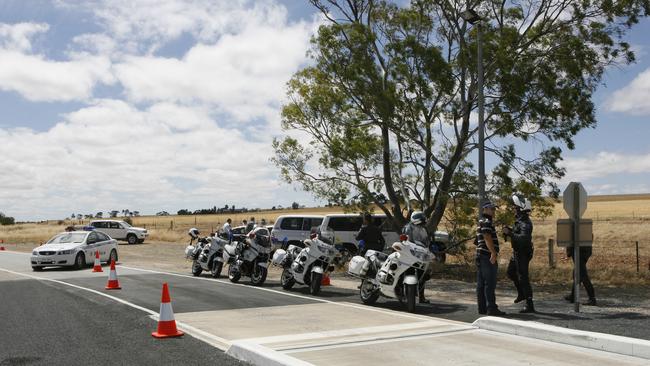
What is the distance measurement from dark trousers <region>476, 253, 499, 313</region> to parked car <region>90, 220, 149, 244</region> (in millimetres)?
38859

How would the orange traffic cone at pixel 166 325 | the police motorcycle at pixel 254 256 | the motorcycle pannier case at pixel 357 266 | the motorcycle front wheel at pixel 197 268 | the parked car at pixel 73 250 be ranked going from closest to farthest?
1. the orange traffic cone at pixel 166 325
2. the motorcycle pannier case at pixel 357 266
3. the police motorcycle at pixel 254 256
4. the motorcycle front wheel at pixel 197 268
5. the parked car at pixel 73 250

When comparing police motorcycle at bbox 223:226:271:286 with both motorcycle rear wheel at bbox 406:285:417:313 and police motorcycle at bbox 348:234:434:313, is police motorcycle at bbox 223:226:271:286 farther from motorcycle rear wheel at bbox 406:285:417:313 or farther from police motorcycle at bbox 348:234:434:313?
motorcycle rear wheel at bbox 406:285:417:313

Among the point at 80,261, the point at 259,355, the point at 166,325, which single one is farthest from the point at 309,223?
the point at 259,355

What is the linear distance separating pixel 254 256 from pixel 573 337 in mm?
9405

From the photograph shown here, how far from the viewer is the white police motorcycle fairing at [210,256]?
1798cm

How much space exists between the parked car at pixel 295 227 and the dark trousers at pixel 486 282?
1680 centimetres

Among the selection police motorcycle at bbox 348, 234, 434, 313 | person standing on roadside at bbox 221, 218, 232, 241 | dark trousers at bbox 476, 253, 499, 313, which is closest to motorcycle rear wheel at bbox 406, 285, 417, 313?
police motorcycle at bbox 348, 234, 434, 313

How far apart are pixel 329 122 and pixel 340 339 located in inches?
550

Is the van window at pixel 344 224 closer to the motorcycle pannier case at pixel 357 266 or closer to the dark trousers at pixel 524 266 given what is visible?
the motorcycle pannier case at pixel 357 266

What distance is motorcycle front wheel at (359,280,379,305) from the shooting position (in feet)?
38.7

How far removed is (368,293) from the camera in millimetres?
11945

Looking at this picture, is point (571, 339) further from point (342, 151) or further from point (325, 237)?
point (342, 151)

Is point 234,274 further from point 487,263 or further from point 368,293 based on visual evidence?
point 487,263

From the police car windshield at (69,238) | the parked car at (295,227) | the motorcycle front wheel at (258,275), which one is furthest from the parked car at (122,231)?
the motorcycle front wheel at (258,275)
